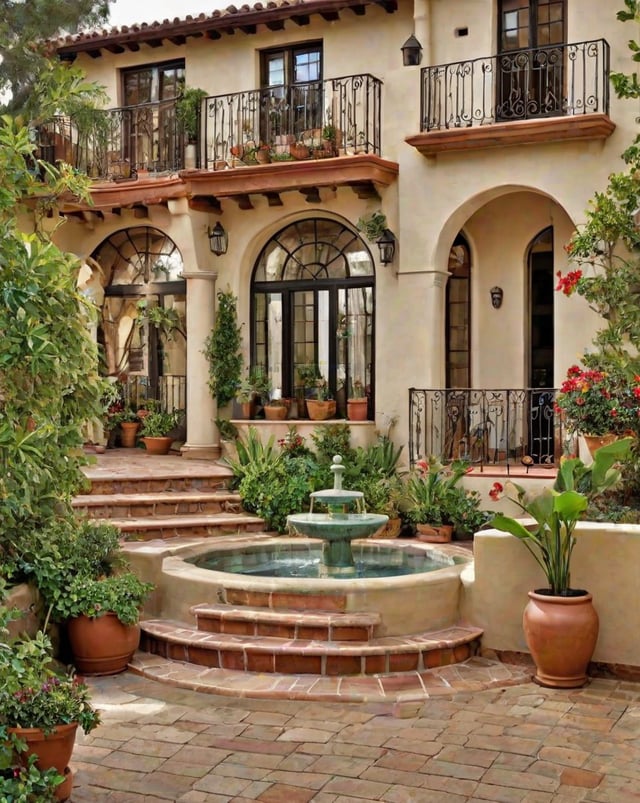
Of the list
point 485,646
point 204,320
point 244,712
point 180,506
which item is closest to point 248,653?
point 244,712

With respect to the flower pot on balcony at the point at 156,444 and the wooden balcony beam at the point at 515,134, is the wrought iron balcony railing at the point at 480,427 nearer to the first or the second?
the wooden balcony beam at the point at 515,134

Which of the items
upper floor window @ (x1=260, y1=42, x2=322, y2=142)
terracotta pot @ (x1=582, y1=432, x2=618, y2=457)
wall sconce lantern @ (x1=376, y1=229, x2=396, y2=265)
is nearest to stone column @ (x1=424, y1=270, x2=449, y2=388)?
wall sconce lantern @ (x1=376, y1=229, x2=396, y2=265)

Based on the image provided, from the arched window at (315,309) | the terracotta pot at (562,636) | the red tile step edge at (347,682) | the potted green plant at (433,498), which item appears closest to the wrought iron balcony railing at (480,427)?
the potted green plant at (433,498)

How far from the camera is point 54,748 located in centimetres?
561

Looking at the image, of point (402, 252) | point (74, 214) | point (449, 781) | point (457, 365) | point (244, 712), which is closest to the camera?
point (449, 781)

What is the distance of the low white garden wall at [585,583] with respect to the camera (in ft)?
26.8

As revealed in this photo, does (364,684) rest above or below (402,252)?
below

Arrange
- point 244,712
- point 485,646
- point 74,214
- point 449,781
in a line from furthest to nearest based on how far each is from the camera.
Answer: point 74,214 → point 485,646 → point 244,712 → point 449,781

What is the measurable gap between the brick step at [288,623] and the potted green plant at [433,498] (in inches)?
153

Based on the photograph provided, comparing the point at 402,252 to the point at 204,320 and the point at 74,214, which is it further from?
the point at 74,214

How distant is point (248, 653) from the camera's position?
8352 mm

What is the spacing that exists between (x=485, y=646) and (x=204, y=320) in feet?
27.9

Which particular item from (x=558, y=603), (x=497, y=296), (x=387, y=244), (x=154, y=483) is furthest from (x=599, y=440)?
(x=154, y=483)

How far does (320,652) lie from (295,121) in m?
9.48
